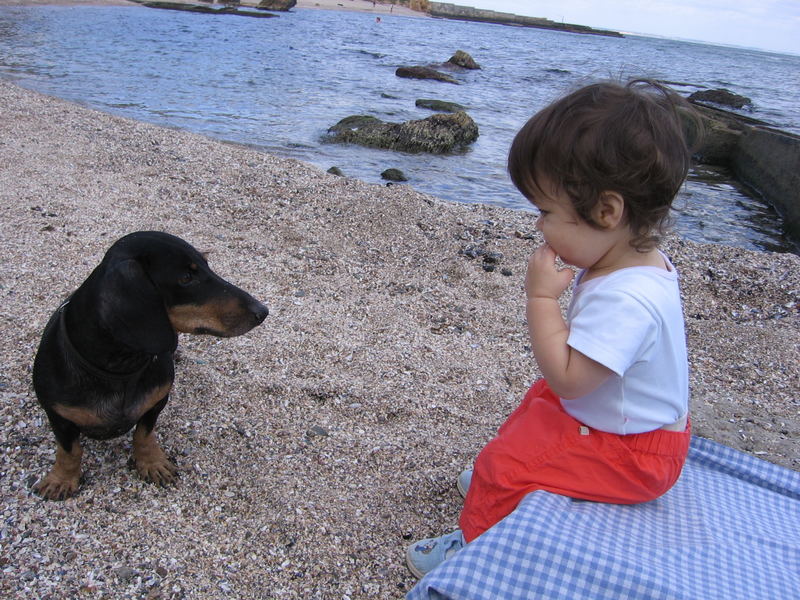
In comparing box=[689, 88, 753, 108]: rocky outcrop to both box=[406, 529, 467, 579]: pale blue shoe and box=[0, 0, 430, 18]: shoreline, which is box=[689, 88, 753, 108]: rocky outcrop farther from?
box=[0, 0, 430, 18]: shoreline

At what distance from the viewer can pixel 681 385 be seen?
2.12m

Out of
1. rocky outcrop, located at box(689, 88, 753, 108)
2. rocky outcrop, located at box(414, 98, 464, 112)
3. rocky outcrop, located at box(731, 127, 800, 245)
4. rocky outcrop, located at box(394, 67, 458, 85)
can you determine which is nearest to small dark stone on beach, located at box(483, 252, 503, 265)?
rocky outcrop, located at box(731, 127, 800, 245)

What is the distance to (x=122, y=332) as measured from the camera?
2318 millimetres

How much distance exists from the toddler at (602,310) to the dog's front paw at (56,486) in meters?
1.68

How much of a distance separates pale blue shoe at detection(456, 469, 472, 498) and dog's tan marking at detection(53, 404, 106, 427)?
1593 millimetres

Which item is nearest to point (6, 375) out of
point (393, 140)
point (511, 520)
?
point (511, 520)

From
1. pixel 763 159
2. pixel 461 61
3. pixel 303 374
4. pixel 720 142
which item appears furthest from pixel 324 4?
pixel 303 374

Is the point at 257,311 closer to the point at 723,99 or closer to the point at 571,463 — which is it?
the point at 571,463

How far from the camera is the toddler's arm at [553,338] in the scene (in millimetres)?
1918

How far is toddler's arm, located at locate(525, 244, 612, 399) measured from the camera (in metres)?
1.92

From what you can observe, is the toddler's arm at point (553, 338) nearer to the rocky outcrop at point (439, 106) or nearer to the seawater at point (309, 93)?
the seawater at point (309, 93)

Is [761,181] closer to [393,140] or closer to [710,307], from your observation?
[393,140]

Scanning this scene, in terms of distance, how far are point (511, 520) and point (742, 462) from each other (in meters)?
1.36

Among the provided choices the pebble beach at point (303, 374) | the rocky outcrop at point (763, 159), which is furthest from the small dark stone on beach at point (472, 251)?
the rocky outcrop at point (763, 159)
